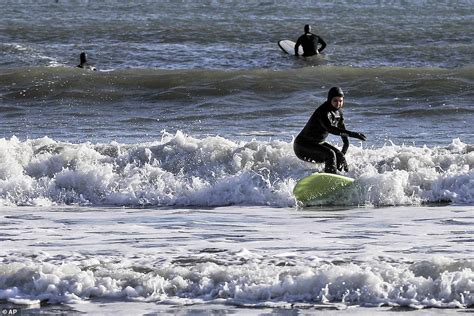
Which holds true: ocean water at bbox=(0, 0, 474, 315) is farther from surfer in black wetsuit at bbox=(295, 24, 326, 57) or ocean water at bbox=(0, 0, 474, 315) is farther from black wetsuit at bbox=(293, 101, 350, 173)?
black wetsuit at bbox=(293, 101, 350, 173)

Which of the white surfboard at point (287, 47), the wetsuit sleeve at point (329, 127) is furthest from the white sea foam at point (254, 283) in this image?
the white surfboard at point (287, 47)

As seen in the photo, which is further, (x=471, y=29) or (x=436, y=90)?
(x=471, y=29)

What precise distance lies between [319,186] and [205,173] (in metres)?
2.26

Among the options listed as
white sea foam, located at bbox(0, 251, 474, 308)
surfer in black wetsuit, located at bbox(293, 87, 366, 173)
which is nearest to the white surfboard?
surfer in black wetsuit, located at bbox(293, 87, 366, 173)

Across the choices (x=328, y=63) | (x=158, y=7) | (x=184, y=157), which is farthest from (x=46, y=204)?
(x=158, y=7)

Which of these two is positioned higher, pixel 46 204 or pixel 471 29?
pixel 471 29

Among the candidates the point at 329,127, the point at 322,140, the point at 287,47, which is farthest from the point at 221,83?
the point at 329,127

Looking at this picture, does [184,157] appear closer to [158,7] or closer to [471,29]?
[471,29]

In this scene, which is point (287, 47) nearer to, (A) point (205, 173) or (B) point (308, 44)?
(B) point (308, 44)

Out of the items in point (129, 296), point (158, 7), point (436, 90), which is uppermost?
point (158, 7)

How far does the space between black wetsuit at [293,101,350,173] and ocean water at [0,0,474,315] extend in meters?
0.61

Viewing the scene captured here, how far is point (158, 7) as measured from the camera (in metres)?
49.5

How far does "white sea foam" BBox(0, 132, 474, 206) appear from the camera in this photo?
14797mm

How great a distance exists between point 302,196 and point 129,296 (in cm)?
537
